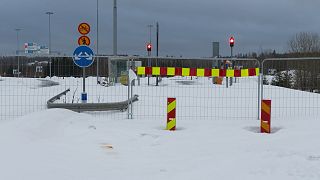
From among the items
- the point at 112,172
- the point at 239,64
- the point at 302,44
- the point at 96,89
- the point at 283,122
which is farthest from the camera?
the point at 302,44

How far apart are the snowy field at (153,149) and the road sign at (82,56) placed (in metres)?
3.00

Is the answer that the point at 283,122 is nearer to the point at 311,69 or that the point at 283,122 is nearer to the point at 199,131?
A: the point at 199,131

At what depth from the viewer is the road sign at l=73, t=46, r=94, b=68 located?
46.4ft

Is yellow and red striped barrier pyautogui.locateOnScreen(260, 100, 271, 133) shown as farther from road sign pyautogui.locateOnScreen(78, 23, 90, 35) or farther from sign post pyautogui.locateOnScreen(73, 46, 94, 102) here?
road sign pyautogui.locateOnScreen(78, 23, 90, 35)

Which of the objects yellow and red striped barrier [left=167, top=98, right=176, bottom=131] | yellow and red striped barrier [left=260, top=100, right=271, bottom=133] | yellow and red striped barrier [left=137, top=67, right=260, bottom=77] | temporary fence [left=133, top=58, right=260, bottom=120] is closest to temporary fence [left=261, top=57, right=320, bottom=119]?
temporary fence [left=133, top=58, right=260, bottom=120]

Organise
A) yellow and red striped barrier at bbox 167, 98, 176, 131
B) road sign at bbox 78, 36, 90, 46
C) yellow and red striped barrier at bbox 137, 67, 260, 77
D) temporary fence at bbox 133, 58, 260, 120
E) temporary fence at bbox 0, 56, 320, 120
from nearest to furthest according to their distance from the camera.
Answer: yellow and red striped barrier at bbox 167, 98, 176, 131, yellow and red striped barrier at bbox 137, 67, 260, 77, temporary fence at bbox 133, 58, 260, 120, temporary fence at bbox 0, 56, 320, 120, road sign at bbox 78, 36, 90, 46

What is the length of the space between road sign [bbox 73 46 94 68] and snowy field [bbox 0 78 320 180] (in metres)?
3.00

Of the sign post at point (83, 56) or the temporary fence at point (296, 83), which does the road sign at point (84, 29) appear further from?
the temporary fence at point (296, 83)

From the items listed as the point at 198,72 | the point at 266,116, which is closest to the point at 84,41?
the point at 198,72

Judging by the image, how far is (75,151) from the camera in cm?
757

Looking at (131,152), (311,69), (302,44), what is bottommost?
(131,152)


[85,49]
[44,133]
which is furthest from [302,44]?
[44,133]

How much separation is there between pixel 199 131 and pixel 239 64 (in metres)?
8.48

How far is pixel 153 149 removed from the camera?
8312 millimetres
